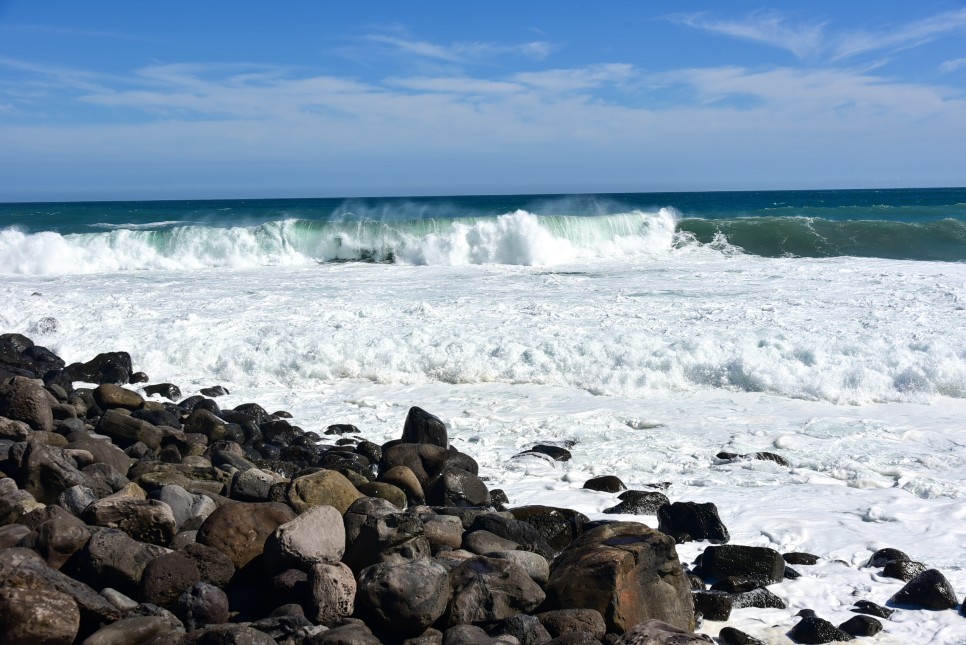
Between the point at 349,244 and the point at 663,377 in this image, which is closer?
the point at 663,377

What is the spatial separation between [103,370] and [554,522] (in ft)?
21.6

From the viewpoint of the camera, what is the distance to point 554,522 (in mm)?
5461

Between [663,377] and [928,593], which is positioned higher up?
[663,377]

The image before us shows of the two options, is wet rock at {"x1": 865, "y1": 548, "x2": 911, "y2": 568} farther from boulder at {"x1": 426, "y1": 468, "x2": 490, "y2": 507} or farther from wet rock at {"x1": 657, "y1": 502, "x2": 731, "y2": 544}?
boulder at {"x1": 426, "y1": 468, "x2": 490, "y2": 507}

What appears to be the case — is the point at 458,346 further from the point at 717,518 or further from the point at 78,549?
the point at 78,549

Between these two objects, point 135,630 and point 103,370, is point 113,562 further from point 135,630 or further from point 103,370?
point 103,370

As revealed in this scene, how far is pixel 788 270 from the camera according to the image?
17.0 metres

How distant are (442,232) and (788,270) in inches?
419

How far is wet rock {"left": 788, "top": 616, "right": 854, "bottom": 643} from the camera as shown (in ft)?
13.3

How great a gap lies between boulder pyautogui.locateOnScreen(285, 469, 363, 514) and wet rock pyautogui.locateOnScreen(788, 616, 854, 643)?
102 inches

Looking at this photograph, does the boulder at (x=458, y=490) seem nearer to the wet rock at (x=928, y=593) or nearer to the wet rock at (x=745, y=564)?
the wet rock at (x=745, y=564)

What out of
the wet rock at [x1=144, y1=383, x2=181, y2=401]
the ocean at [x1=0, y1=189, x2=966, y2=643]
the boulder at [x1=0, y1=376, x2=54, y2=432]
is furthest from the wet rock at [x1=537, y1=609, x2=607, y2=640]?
the wet rock at [x1=144, y1=383, x2=181, y2=401]

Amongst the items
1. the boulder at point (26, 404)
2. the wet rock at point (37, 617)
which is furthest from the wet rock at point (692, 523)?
the boulder at point (26, 404)

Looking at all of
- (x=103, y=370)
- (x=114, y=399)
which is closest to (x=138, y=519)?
(x=114, y=399)
